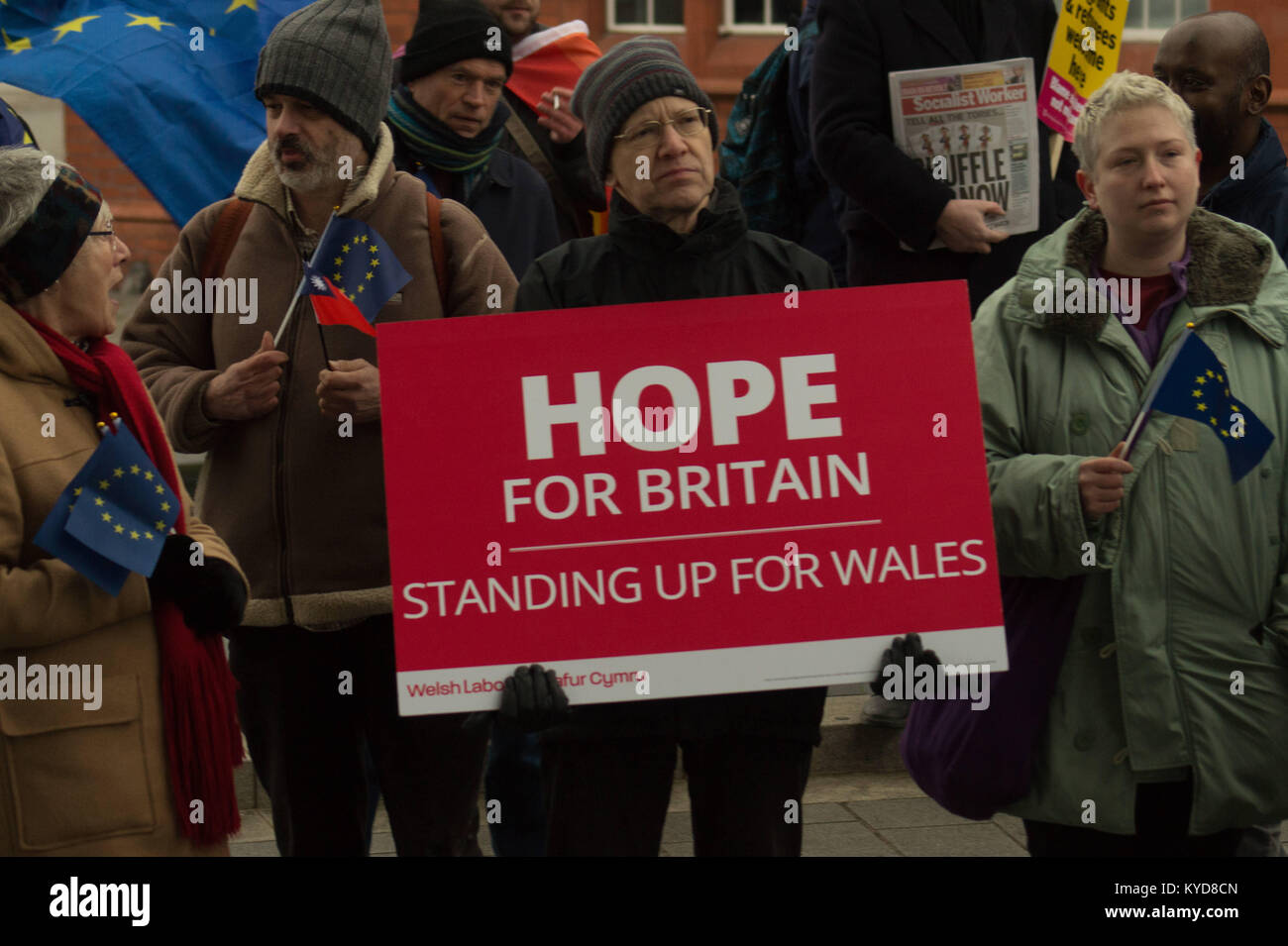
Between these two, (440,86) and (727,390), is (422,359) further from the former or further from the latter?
(440,86)

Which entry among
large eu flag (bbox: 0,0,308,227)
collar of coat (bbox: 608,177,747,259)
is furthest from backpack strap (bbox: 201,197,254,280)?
large eu flag (bbox: 0,0,308,227)

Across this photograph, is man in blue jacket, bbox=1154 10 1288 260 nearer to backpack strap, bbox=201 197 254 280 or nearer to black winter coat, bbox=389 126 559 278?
black winter coat, bbox=389 126 559 278

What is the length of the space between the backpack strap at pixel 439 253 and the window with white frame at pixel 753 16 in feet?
31.8

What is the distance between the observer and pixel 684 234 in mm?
3451

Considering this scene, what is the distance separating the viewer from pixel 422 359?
3326 mm

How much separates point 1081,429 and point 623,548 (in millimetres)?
892

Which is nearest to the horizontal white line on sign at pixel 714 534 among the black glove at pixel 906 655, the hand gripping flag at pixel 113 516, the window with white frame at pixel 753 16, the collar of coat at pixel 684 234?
the black glove at pixel 906 655

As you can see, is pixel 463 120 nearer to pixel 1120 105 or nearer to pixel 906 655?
pixel 1120 105

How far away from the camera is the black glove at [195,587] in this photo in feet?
10.9

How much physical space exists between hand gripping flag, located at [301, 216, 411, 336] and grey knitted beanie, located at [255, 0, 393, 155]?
0.24 meters

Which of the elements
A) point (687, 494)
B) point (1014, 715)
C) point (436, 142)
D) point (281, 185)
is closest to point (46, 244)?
point (281, 185)

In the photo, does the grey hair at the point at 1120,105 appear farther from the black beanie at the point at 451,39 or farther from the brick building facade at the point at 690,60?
the brick building facade at the point at 690,60

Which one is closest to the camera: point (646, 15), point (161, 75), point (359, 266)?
point (359, 266)

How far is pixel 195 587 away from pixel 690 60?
1028cm
